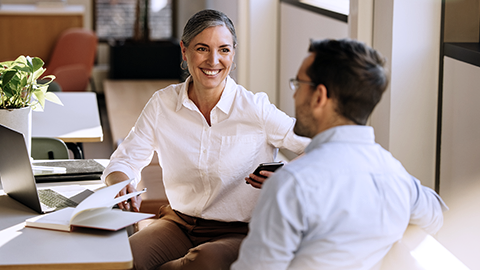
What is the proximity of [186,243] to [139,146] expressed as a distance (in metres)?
0.39

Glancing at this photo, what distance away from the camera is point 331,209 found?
1188 millimetres

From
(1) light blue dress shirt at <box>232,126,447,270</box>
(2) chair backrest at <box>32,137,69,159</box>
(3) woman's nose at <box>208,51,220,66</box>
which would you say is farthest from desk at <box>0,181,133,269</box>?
(2) chair backrest at <box>32,137,69,159</box>

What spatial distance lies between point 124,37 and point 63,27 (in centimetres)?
155

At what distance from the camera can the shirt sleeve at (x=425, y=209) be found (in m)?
1.37

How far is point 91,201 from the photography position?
1573 millimetres

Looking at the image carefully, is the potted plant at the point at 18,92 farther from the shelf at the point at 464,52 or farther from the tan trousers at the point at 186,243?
the shelf at the point at 464,52

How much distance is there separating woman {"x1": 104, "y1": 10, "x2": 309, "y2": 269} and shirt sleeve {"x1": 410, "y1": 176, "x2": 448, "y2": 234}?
2.33ft

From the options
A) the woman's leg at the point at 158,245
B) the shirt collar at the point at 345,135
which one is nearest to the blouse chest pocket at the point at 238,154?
the woman's leg at the point at 158,245

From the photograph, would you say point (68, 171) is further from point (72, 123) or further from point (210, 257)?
point (72, 123)

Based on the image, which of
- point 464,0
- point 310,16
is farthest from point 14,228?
point 310,16

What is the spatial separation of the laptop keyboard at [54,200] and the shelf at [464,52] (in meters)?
1.62

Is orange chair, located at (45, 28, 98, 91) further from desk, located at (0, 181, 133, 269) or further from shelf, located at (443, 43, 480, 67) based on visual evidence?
desk, located at (0, 181, 133, 269)

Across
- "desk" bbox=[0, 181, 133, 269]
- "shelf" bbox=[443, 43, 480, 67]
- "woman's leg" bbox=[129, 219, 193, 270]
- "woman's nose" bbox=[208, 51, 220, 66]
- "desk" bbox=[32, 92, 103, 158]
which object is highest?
"shelf" bbox=[443, 43, 480, 67]

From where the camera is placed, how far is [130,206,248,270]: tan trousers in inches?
70.4
